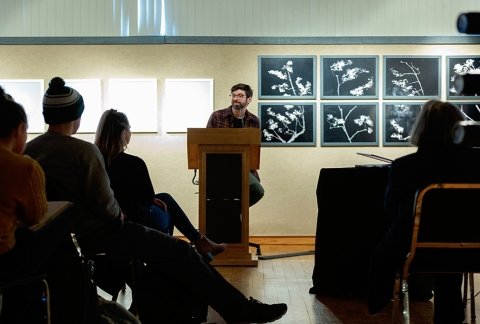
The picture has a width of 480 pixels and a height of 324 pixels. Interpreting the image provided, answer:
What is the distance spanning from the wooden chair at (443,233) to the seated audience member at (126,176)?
1.52 metres

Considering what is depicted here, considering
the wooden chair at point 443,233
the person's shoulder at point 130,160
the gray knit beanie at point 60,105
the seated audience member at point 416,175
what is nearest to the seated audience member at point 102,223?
the gray knit beanie at point 60,105

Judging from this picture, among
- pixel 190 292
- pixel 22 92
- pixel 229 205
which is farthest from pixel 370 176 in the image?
pixel 22 92

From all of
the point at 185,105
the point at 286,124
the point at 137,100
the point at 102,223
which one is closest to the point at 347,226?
the point at 102,223

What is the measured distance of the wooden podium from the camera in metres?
5.96

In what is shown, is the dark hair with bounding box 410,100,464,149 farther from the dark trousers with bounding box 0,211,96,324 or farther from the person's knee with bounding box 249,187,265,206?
the person's knee with bounding box 249,187,265,206

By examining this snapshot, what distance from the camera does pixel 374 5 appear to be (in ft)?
26.2

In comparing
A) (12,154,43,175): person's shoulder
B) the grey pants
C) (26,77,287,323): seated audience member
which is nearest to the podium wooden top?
the grey pants

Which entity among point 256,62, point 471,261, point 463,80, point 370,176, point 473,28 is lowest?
point 471,261

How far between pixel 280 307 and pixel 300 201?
4290mm

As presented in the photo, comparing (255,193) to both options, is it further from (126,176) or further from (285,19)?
(126,176)

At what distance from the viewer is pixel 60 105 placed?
11.1 ft

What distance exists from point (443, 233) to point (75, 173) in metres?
1.62

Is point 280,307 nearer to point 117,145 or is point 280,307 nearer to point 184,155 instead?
point 117,145

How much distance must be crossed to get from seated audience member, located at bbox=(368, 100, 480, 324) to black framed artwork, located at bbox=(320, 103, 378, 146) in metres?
4.58
